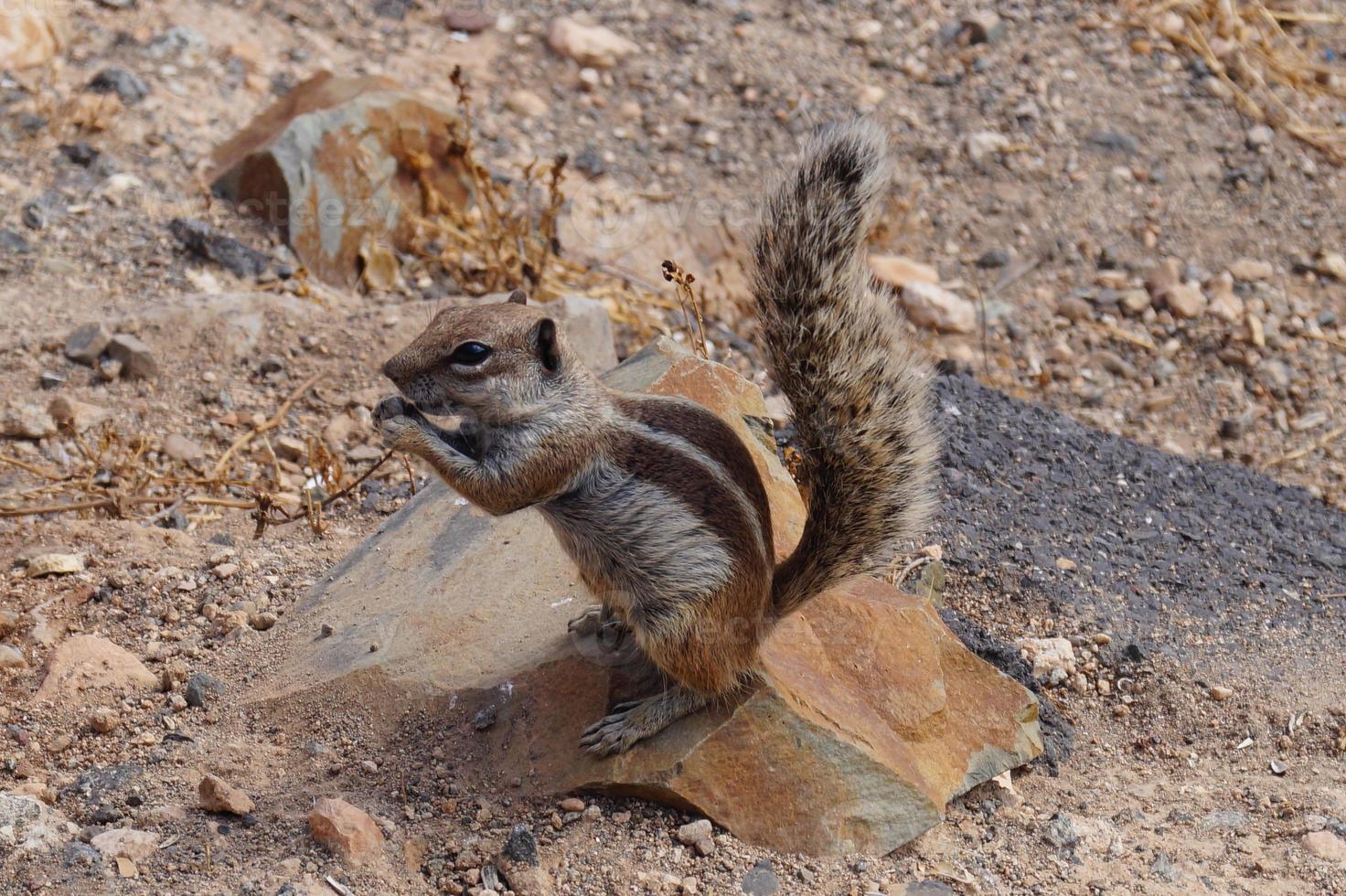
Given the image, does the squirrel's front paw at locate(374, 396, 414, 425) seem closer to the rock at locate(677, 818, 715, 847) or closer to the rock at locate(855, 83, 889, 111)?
the rock at locate(677, 818, 715, 847)

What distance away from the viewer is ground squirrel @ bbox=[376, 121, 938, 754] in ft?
11.0

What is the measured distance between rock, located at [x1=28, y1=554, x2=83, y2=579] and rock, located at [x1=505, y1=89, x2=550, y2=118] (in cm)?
482

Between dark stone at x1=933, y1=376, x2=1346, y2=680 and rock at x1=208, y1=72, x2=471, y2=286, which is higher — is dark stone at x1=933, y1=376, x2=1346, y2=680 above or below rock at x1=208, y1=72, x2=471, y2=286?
below

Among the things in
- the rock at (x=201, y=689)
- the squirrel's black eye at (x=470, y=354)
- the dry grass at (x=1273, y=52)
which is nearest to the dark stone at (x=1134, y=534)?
the squirrel's black eye at (x=470, y=354)

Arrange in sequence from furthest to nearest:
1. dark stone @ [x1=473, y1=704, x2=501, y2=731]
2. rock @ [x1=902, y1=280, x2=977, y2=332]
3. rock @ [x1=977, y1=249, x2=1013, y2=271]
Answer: rock @ [x1=977, y1=249, x2=1013, y2=271] < rock @ [x1=902, y1=280, x2=977, y2=332] < dark stone @ [x1=473, y1=704, x2=501, y2=731]

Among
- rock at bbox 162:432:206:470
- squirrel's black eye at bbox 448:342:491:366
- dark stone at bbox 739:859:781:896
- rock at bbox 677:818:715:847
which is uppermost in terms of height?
squirrel's black eye at bbox 448:342:491:366

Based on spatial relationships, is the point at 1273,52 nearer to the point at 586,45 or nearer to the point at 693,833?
the point at 586,45

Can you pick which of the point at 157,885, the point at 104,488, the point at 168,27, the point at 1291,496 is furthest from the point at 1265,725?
the point at 168,27

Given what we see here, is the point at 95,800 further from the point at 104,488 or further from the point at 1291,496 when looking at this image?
the point at 1291,496

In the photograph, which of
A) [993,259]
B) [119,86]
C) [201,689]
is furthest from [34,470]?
[993,259]

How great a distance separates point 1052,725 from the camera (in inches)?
168

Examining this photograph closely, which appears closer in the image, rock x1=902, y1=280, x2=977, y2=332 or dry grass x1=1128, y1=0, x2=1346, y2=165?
rock x1=902, y1=280, x2=977, y2=332

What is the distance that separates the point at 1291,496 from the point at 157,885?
4.77 m

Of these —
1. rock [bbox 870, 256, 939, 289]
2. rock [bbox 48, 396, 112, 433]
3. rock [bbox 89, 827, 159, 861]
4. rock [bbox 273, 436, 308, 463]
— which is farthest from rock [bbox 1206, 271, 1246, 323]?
rock [bbox 89, 827, 159, 861]
